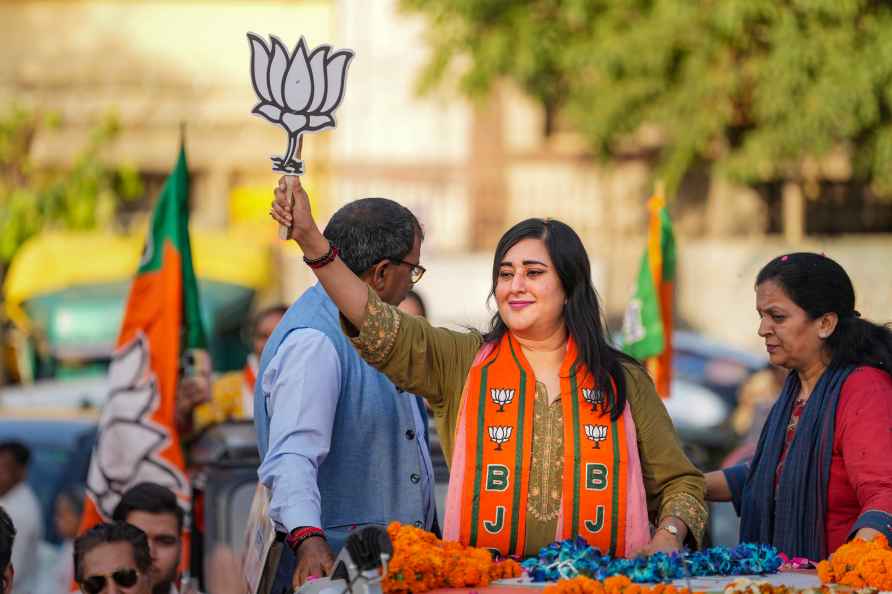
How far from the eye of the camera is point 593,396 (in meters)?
4.36

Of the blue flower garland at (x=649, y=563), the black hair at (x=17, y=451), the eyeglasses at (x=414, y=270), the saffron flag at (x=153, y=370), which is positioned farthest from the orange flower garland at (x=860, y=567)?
the black hair at (x=17, y=451)

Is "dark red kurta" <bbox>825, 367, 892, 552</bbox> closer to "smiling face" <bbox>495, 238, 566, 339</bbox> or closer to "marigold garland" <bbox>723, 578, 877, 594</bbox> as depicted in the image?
"marigold garland" <bbox>723, 578, 877, 594</bbox>

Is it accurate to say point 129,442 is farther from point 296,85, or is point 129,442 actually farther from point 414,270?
point 296,85

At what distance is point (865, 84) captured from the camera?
1664 centimetres

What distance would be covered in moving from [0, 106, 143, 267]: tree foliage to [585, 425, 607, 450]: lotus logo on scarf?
48.8 feet

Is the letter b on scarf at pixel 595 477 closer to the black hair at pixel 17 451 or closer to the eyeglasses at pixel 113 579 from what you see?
the eyeglasses at pixel 113 579

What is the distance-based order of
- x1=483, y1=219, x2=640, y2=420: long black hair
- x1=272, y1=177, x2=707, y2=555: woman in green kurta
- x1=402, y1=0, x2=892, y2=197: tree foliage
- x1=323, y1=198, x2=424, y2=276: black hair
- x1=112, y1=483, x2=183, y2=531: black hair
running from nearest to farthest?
1. x1=272, y1=177, x2=707, y2=555: woman in green kurta
2. x1=483, y1=219, x2=640, y2=420: long black hair
3. x1=323, y1=198, x2=424, y2=276: black hair
4. x1=112, y1=483, x2=183, y2=531: black hair
5. x1=402, y1=0, x2=892, y2=197: tree foliage

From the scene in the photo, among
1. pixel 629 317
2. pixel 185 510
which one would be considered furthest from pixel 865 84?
pixel 185 510

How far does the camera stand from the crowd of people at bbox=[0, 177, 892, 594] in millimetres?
4258

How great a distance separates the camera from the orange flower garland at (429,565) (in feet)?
12.3

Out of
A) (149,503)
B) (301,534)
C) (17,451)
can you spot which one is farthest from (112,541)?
(17,451)

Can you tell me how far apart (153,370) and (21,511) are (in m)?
1.12

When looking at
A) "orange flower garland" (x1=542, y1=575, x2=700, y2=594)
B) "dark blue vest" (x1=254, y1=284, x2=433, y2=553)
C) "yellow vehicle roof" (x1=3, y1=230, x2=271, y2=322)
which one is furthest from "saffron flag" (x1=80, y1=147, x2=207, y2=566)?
"yellow vehicle roof" (x1=3, y1=230, x2=271, y2=322)

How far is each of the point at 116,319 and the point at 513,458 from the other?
40.3 ft
